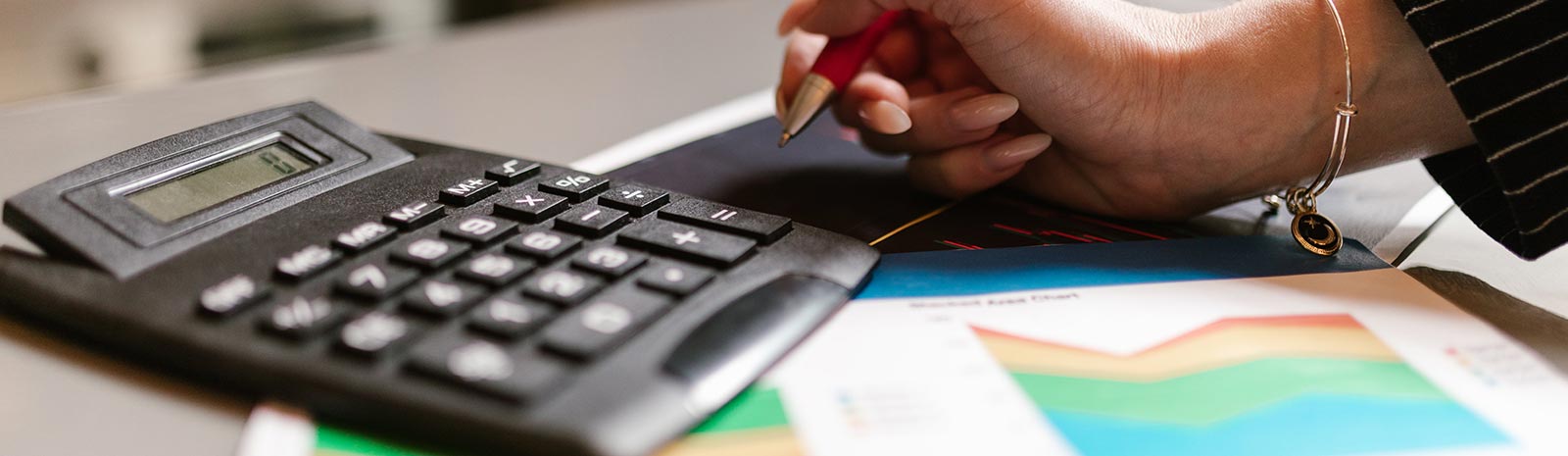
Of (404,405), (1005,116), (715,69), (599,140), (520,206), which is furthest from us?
(715,69)

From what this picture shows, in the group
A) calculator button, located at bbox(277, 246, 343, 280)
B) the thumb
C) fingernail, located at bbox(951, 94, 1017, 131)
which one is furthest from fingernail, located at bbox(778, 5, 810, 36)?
calculator button, located at bbox(277, 246, 343, 280)

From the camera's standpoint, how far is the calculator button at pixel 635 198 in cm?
41

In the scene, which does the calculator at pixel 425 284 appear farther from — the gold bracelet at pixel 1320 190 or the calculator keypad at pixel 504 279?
the gold bracelet at pixel 1320 190

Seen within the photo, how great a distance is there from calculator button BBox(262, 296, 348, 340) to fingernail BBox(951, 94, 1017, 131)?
1.08 feet

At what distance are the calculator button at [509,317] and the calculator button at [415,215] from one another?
0.08 m

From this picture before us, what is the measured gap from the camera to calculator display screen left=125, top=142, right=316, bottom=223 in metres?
0.39

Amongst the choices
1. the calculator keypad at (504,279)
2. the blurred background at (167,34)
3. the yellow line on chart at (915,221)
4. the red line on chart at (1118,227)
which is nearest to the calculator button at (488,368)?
the calculator keypad at (504,279)

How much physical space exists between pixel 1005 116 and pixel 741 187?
0.14m

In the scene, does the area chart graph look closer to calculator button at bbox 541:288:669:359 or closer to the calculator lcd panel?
calculator button at bbox 541:288:669:359

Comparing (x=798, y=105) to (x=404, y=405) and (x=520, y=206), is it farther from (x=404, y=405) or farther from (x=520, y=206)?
(x=404, y=405)

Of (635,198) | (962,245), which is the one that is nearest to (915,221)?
(962,245)

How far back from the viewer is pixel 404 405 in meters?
0.28

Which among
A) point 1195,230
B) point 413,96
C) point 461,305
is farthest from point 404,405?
point 413,96

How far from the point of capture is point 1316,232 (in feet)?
1.51
